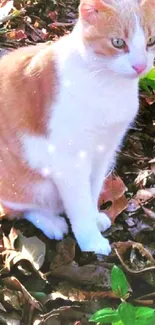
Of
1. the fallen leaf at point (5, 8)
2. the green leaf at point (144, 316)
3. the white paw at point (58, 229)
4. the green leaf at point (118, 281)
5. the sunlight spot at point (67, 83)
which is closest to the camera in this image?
the green leaf at point (144, 316)

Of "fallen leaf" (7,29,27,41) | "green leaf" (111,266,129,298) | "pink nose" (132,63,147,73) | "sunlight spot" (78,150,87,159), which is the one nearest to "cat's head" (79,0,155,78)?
"pink nose" (132,63,147,73)

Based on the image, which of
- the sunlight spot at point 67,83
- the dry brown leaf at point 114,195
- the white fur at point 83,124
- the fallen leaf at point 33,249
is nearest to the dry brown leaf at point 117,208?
the dry brown leaf at point 114,195

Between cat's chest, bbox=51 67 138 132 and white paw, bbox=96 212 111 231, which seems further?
white paw, bbox=96 212 111 231

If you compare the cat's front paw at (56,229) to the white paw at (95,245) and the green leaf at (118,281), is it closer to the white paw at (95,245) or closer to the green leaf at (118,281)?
the white paw at (95,245)

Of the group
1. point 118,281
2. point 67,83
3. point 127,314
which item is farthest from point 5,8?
point 127,314

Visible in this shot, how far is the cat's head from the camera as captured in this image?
1.63 meters

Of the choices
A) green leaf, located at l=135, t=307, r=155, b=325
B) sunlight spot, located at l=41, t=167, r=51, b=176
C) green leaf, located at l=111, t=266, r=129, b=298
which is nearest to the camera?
green leaf, located at l=135, t=307, r=155, b=325

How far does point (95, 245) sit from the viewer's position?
6.27ft

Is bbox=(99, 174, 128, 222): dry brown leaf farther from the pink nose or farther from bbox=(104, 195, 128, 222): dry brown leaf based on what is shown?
the pink nose

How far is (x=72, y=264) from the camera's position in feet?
6.18

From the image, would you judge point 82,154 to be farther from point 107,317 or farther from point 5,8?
point 5,8

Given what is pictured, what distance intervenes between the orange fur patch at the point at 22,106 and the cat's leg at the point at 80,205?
106mm

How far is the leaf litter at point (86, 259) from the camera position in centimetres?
177

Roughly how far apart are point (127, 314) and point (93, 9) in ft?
2.42
